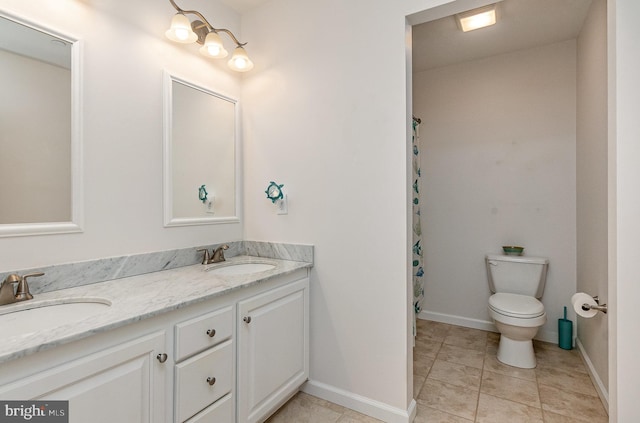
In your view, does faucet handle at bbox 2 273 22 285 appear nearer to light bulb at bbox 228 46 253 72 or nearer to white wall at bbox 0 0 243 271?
white wall at bbox 0 0 243 271

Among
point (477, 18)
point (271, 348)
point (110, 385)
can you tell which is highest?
point (477, 18)

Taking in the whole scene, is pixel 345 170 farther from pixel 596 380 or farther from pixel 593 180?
pixel 596 380

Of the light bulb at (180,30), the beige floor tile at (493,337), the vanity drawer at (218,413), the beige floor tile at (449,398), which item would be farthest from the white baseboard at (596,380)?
the light bulb at (180,30)

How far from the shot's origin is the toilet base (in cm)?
228

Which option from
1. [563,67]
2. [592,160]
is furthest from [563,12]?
[592,160]

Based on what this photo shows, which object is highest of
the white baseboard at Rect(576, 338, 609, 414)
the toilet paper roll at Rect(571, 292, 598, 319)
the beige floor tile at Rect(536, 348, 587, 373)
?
the toilet paper roll at Rect(571, 292, 598, 319)

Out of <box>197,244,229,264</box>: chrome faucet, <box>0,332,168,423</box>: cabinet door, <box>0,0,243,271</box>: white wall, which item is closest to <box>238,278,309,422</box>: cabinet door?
A: <box>0,332,168,423</box>: cabinet door

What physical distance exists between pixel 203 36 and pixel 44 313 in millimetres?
1691

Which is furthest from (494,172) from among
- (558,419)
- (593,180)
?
(558,419)

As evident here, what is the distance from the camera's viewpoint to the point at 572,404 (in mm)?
1854

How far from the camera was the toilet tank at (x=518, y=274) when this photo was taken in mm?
2578

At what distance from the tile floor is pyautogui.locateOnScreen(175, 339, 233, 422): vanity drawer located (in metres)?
0.59

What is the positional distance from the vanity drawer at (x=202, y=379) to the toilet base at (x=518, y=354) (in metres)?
2.03
